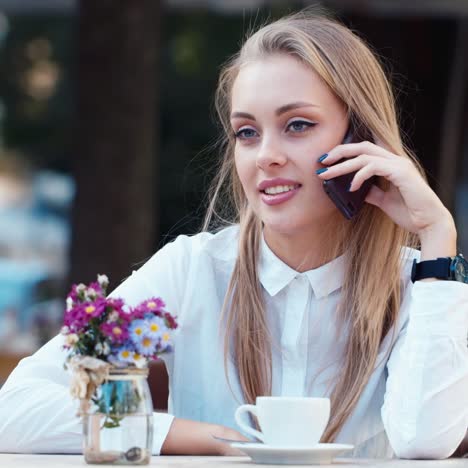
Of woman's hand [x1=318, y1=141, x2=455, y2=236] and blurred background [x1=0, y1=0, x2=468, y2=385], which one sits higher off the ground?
blurred background [x1=0, y1=0, x2=468, y2=385]

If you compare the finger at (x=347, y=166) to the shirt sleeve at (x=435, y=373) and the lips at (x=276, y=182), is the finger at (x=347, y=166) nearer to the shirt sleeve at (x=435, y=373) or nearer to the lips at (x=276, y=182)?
the lips at (x=276, y=182)

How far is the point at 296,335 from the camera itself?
8.79 ft

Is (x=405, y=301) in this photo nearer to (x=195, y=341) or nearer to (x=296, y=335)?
(x=296, y=335)

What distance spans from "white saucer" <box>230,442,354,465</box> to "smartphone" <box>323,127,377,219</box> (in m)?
0.71

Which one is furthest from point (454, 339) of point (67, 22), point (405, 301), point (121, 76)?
point (67, 22)

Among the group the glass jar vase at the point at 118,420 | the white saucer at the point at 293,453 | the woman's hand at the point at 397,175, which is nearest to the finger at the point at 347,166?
the woman's hand at the point at 397,175

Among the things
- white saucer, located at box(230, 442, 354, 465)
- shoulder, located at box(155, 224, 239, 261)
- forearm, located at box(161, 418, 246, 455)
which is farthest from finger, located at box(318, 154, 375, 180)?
white saucer, located at box(230, 442, 354, 465)

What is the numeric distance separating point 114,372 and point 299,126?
906 mm

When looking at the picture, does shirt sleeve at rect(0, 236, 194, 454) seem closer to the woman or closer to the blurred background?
the woman

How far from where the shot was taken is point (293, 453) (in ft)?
6.35

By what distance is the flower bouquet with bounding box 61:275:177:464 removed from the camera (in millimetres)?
1839

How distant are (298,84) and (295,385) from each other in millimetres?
676

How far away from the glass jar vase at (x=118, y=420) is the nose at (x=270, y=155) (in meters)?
0.78

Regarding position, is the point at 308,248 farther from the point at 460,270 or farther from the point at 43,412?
the point at 43,412
